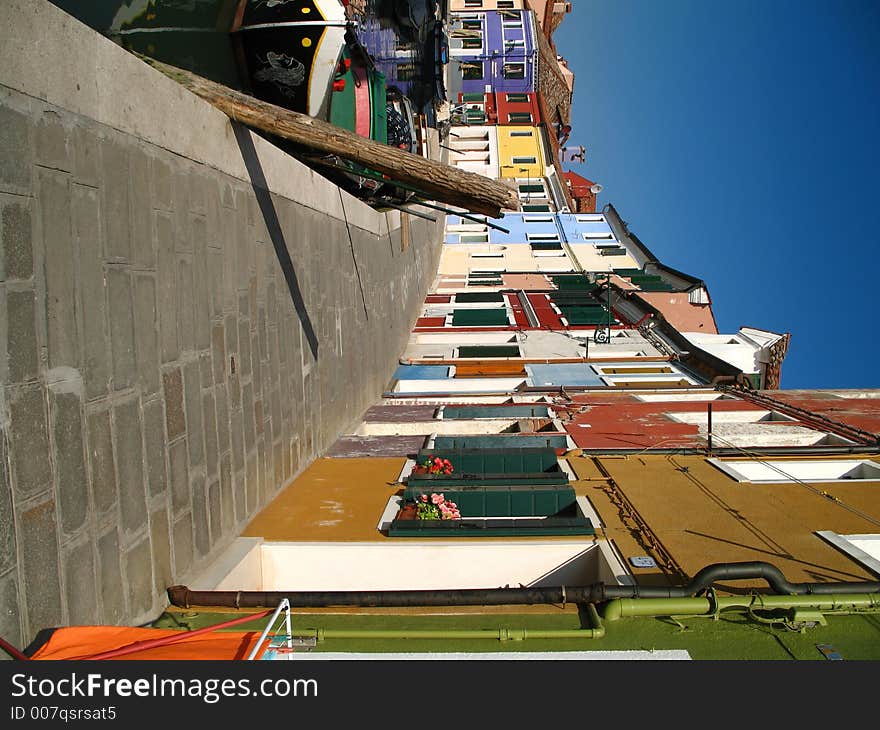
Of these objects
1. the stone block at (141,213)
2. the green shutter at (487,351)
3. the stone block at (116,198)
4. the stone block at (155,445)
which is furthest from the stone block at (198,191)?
the green shutter at (487,351)

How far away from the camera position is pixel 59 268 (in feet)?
12.2

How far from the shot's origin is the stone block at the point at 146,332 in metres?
4.60

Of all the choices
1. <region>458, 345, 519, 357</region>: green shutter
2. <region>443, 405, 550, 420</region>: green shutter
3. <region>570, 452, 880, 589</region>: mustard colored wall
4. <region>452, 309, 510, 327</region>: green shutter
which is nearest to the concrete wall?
<region>570, 452, 880, 589</region>: mustard colored wall

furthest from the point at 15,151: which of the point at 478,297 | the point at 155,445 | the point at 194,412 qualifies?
the point at 478,297

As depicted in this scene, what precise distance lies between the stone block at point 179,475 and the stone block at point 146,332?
0.57m

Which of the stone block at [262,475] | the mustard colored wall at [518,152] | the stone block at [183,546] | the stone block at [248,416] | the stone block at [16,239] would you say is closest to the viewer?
the stone block at [16,239]

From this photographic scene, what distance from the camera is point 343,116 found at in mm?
10398

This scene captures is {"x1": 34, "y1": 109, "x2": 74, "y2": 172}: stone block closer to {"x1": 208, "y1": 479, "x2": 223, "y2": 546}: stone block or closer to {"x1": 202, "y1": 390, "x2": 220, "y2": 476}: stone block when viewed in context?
{"x1": 202, "y1": 390, "x2": 220, "y2": 476}: stone block

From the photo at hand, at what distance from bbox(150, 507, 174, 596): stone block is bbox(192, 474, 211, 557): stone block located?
0.48 m

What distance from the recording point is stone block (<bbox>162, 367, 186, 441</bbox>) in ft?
16.5

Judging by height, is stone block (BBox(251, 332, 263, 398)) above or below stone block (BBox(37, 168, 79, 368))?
below

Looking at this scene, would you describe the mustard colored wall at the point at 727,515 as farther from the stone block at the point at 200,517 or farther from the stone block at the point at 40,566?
the stone block at the point at 40,566

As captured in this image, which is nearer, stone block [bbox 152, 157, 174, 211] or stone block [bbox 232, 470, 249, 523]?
stone block [bbox 152, 157, 174, 211]
